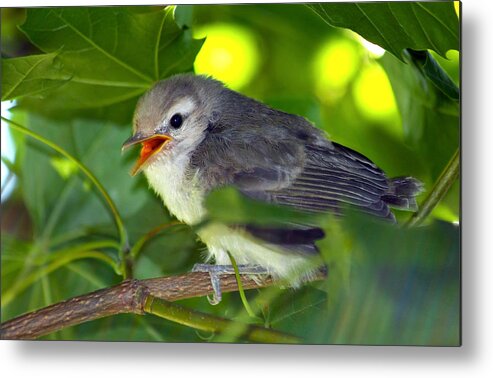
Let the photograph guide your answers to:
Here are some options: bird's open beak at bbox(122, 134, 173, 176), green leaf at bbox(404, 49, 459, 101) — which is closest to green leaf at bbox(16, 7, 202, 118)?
bird's open beak at bbox(122, 134, 173, 176)

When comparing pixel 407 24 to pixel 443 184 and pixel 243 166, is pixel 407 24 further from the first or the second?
pixel 243 166

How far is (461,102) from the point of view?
1486mm

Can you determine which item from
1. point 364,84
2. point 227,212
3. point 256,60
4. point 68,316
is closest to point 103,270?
point 68,316

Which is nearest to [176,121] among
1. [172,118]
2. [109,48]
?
[172,118]

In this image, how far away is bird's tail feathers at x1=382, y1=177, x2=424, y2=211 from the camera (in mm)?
1462

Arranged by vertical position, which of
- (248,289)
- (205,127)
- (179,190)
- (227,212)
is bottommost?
(227,212)

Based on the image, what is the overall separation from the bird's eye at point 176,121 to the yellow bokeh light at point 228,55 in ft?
0.44

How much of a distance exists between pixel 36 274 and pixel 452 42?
1005 millimetres

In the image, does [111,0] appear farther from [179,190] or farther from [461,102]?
[461,102]

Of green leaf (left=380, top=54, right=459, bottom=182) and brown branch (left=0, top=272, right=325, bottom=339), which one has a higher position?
green leaf (left=380, top=54, right=459, bottom=182)

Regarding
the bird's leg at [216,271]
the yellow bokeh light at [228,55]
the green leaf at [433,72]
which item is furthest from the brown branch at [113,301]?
the green leaf at [433,72]

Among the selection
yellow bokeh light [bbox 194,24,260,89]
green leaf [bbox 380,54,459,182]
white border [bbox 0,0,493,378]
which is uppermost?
yellow bokeh light [bbox 194,24,260,89]

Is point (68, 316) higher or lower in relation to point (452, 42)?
lower

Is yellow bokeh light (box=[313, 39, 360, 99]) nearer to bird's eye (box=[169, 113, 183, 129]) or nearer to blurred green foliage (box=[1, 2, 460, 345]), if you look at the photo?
blurred green foliage (box=[1, 2, 460, 345])
